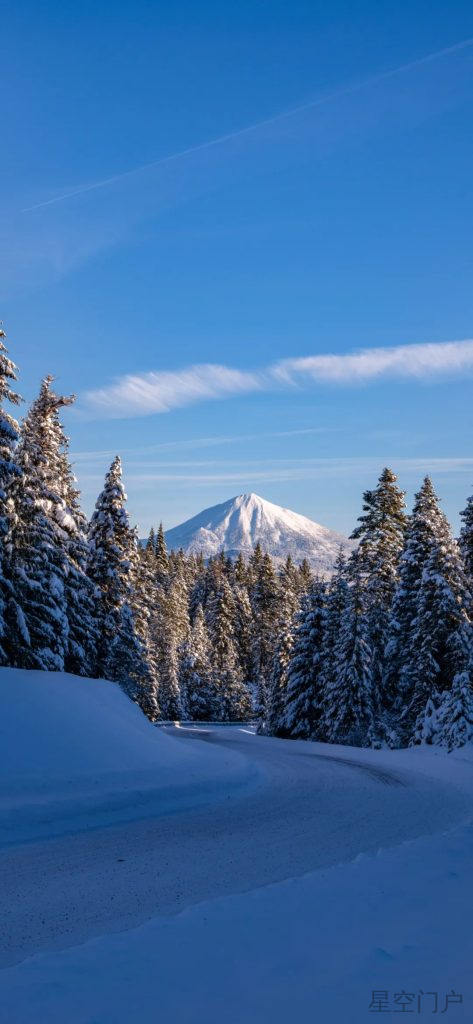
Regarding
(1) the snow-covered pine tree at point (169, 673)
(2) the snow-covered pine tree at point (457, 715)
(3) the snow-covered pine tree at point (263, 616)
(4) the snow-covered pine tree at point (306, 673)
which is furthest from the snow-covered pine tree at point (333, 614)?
(3) the snow-covered pine tree at point (263, 616)

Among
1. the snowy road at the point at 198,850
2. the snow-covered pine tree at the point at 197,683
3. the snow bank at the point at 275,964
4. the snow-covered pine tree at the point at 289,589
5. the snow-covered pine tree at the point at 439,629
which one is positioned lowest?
the snow-covered pine tree at the point at 197,683

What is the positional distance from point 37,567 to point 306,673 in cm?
1638

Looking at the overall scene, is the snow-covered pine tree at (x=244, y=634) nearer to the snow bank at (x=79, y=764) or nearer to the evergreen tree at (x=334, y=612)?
the evergreen tree at (x=334, y=612)

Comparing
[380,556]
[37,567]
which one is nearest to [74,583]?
[37,567]

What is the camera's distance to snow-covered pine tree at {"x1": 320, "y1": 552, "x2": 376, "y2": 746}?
31797 mm

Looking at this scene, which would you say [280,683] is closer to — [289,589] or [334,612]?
[334,612]

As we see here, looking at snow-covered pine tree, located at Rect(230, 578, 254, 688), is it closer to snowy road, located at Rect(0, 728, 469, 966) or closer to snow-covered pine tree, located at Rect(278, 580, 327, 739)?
snow-covered pine tree, located at Rect(278, 580, 327, 739)

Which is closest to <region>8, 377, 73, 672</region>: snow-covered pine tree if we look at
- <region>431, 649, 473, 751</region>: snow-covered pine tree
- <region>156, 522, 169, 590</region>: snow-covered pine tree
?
<region>431, 649, 473, 751</region>: snow-covered pine tree

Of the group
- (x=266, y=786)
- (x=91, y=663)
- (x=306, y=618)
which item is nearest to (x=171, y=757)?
(x=266, y=786)

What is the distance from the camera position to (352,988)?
15.6 ft

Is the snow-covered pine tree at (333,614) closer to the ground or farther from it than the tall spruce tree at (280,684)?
farther from it

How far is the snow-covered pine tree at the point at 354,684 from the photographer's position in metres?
31.8

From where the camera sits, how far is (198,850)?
30.3 ft

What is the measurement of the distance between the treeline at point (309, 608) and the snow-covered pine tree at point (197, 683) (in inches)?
839
